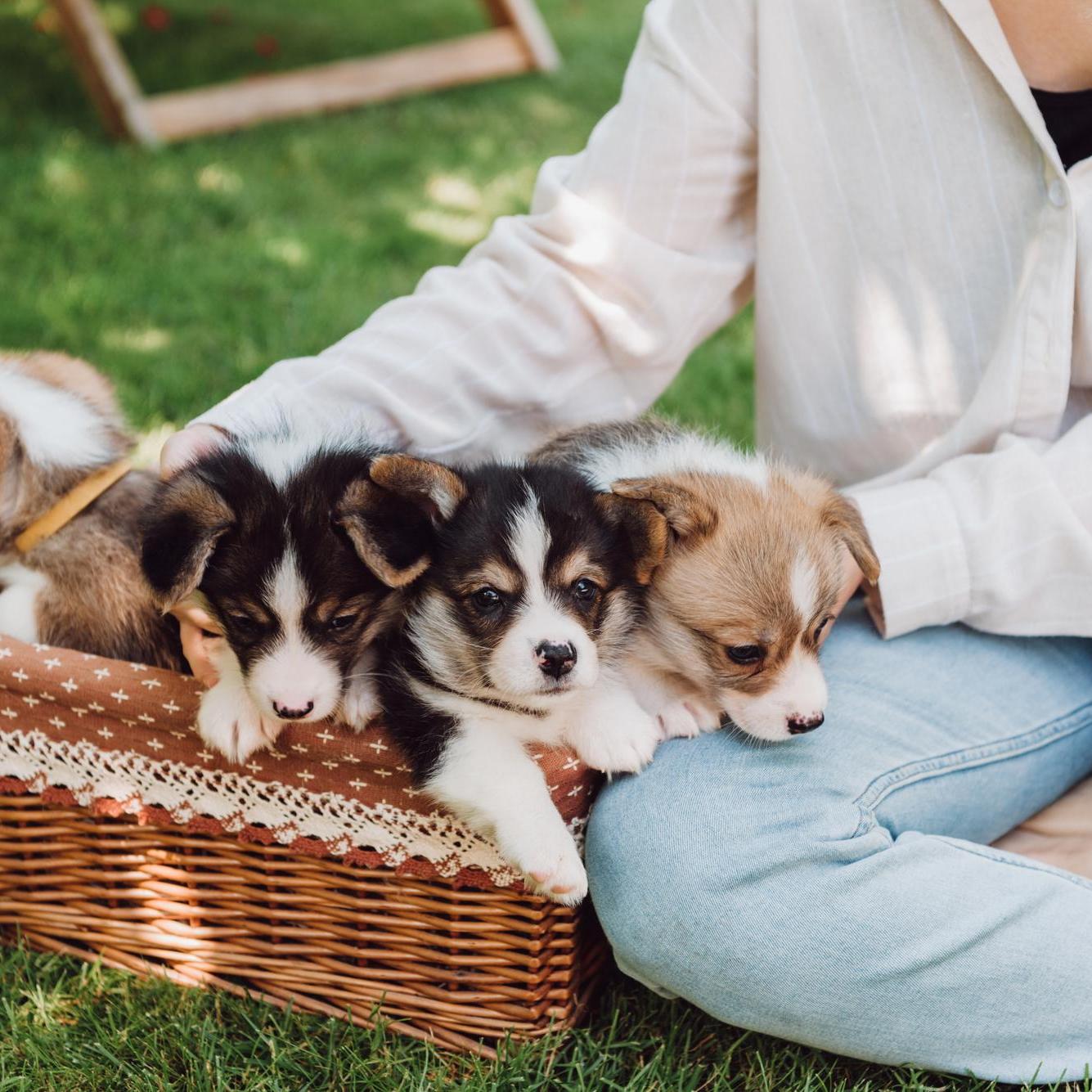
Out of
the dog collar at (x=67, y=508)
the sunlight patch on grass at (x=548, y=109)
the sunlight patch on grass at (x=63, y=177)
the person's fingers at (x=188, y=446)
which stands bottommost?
the sunlight patch on grass at (x=548, y=109)

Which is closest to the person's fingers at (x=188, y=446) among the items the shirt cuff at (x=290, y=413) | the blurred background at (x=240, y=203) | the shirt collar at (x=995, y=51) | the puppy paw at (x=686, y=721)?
the shirt cuff at (x=290, y=413)

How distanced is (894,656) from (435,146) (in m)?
4.89

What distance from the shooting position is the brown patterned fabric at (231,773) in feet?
7.32

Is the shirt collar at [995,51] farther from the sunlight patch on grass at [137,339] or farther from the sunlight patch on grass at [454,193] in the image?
the sunlight patch on grass at [454,193]

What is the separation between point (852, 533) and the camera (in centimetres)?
243

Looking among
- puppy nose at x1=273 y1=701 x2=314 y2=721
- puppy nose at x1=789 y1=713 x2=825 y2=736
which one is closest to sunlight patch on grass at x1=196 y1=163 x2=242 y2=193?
puppy nose at x1=273 y1=701 x2=314 y2=721

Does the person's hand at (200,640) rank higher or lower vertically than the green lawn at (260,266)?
higher

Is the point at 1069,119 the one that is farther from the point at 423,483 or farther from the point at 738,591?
the point at 423,483

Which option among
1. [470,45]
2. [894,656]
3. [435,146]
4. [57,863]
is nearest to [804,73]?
[894,656]

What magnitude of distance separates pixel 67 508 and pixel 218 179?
12.5ft

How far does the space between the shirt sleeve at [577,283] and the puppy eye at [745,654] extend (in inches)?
29.4

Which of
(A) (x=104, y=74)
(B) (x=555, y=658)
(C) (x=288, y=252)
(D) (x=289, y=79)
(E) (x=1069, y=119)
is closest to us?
(B) (x=555, y=658)

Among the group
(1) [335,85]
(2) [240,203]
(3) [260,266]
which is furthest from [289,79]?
(3) [260,266]

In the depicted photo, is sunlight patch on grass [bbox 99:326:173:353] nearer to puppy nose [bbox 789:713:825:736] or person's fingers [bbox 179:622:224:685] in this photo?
person's fingers [bbox 179:622:224:685]
